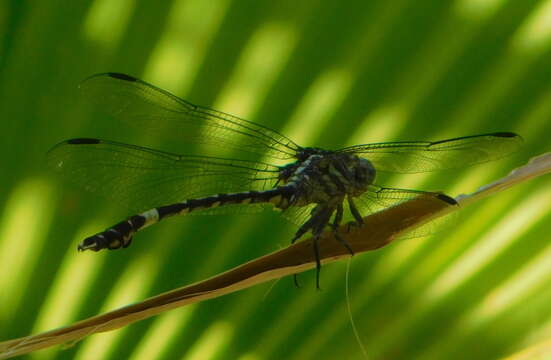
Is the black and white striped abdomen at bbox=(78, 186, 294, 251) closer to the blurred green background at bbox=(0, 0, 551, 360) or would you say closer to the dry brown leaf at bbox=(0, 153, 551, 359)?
the blurred green background at bbox=(0, 0, 551, 360)

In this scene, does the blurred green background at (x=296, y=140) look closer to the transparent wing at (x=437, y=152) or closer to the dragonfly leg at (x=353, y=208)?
the transparent wing at (x=437, y=152)

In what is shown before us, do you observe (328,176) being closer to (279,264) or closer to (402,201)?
(402,201)

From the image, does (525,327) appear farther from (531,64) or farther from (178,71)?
(178,71)

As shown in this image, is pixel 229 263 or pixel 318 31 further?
pixel 229 263

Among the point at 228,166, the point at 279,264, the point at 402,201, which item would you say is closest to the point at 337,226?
the point at 402,201

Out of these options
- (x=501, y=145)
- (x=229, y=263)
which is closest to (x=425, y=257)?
(x=501, y=145)

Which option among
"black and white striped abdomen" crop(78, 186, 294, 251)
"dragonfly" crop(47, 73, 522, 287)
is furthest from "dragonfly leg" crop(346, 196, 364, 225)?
"black and white striped abdomen" crop(78, 186, 294, 251)

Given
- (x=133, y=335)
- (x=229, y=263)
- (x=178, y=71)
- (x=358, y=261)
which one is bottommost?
(x=133, y=335)
